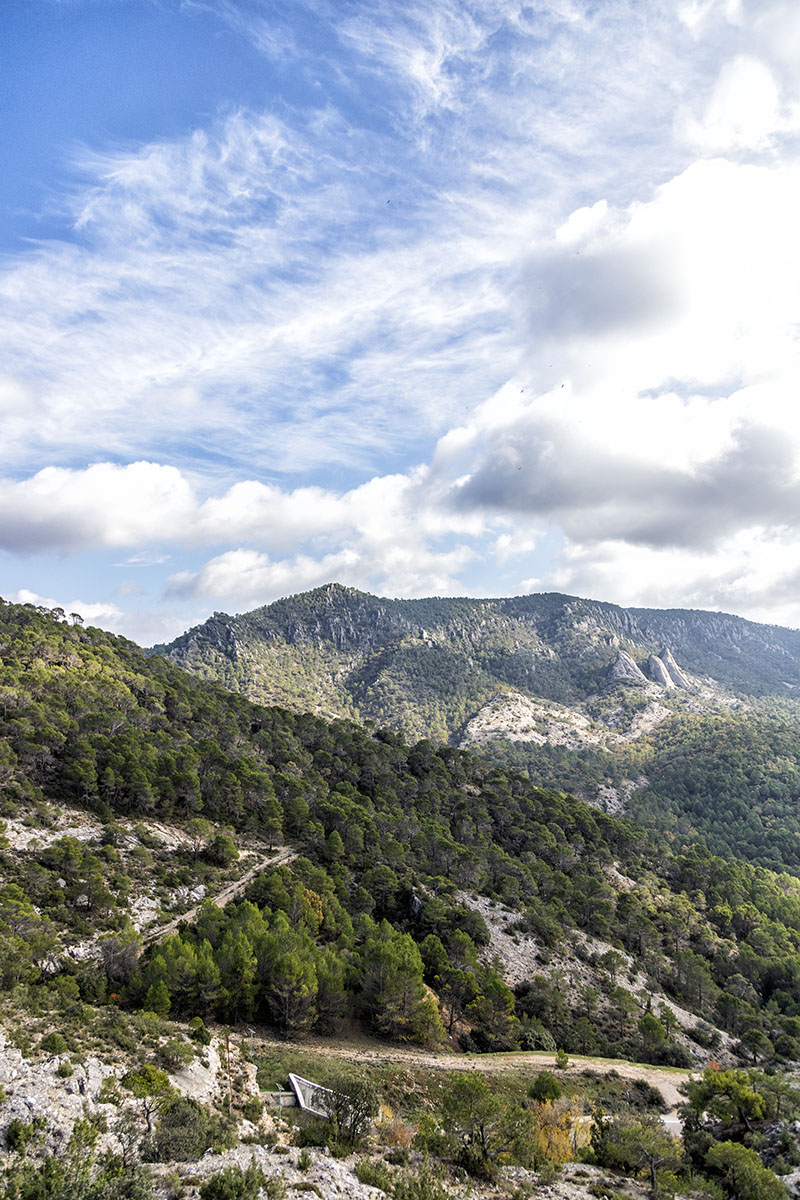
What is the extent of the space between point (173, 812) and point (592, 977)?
205 feet

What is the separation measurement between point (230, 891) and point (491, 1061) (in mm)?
33693

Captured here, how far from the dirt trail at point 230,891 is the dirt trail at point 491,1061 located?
15215 millimetres

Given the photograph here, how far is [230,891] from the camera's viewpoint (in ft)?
223

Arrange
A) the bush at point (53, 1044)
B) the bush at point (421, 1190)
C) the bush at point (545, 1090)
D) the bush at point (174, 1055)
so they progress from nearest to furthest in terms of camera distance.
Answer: the bush at point (421, 1190) < the bush at point (53, 1044) < the bush at point (174, 1055) < the bush at point (545, 1090)

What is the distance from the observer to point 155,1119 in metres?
26.5

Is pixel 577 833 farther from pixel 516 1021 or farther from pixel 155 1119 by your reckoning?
pixel 155 1119

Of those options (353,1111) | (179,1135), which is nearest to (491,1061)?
(353,1111)

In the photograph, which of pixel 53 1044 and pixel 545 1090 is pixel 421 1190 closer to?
pixel 53 1044

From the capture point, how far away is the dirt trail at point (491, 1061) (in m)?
46.8

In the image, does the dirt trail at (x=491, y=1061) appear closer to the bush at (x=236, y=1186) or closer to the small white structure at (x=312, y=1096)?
the small white structure at (x=312, y=1096)

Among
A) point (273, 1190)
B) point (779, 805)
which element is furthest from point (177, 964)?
point (779, 805)

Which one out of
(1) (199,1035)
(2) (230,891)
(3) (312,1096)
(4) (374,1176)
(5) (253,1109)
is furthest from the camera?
(2) (230,891)

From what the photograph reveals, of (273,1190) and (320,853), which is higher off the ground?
(273,1190)

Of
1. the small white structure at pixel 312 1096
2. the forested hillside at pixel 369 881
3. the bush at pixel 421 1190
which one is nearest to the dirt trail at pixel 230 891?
the forested hillside at pixel 369 881
